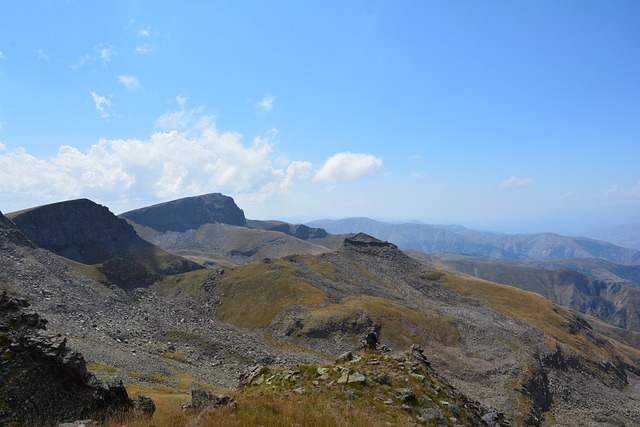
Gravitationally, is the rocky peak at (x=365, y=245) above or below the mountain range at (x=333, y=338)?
above

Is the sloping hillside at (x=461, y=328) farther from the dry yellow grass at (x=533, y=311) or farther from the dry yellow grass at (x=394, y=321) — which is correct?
the dry yellow grass at (x=533, y=311)

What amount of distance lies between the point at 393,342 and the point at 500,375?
23023mm

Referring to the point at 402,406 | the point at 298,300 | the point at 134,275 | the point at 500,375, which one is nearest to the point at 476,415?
the point at 402,406

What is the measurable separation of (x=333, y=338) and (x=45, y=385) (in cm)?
7752

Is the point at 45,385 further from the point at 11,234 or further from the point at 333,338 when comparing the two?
the point at 11,234

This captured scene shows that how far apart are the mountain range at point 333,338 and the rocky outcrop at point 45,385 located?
0.17 meters

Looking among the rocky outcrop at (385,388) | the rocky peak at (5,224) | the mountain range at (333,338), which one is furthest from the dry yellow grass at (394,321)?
the rocky peak at (5,224)

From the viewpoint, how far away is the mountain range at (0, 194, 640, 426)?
26391 mm

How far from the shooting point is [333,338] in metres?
91.2

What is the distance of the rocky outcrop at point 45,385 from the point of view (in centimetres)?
1730

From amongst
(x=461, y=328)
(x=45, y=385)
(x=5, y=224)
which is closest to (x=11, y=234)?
(x=5, y=224)

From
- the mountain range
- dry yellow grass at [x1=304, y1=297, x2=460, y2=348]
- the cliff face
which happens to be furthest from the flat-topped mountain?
dry yellow grass at [x1=304, y1=297, x2=460, y2=348]

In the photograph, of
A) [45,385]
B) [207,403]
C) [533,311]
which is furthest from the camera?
[533,311]

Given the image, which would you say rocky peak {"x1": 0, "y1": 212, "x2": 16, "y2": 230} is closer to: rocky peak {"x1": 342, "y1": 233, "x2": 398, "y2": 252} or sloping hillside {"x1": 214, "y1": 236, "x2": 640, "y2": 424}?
sloping hillside {"x1": 214, "y1": 236, "x2": 640, "y2": 424}
